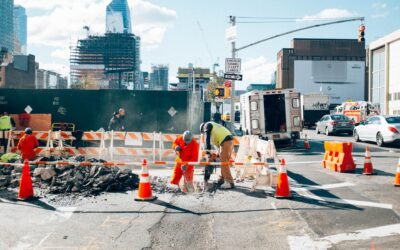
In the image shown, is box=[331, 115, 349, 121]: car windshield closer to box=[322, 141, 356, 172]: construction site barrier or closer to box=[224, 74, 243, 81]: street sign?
box=[224, 74, 243, 81]: street sign

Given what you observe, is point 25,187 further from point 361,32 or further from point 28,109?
point 361,32

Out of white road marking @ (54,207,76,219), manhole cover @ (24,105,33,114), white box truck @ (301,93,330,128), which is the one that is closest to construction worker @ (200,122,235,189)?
white road marking @ (54,207,76,219)

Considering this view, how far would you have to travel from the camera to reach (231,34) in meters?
24.2

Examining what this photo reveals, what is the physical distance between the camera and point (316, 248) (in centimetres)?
661

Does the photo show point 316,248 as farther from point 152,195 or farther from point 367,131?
point 367,131

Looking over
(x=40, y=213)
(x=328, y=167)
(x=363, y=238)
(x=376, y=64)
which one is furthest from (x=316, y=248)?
(x=376, y=64)

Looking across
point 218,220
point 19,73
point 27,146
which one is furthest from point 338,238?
point 19,73

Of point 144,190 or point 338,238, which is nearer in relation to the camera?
point 338,238

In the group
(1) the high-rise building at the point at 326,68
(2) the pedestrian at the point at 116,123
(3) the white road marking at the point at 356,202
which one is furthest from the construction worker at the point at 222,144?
(1) the high-rise building at the point at 326,68

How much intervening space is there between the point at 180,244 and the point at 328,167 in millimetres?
8799

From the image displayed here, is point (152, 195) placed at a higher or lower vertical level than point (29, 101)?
lower

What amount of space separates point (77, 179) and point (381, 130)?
16.4 meters

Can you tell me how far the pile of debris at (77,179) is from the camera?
10.7m

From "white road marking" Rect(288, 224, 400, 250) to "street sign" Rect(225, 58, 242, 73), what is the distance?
1628 centimetres
